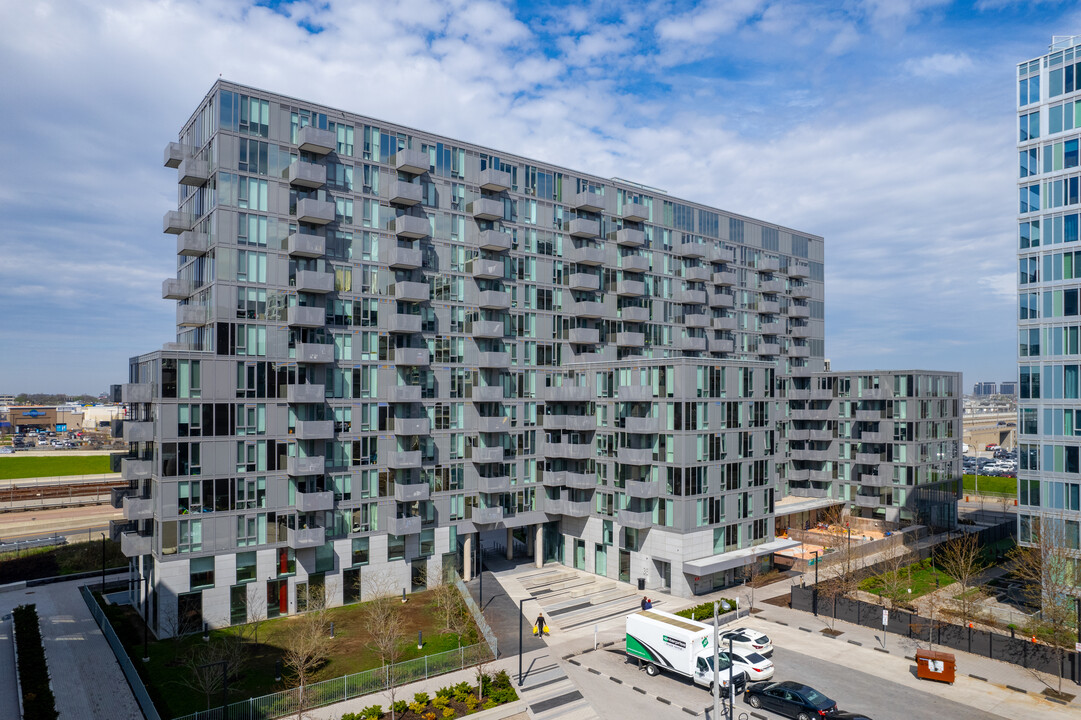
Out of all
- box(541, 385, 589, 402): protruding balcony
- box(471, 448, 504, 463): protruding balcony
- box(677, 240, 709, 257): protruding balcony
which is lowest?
box(471, 448, 504, 463): protruding balcony

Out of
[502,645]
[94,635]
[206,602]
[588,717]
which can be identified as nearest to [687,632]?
[588,717]

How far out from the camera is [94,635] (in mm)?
50500

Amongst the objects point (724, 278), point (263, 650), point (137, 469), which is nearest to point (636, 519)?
point (263, 650)

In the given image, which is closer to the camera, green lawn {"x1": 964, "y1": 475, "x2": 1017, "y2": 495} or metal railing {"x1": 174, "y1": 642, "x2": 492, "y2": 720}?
metal railing {"x1": 174, "y1": 642, "x2": 492, "y2": 720}

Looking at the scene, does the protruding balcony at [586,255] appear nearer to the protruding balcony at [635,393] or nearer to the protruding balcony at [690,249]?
the protruding balcony at [690,249]

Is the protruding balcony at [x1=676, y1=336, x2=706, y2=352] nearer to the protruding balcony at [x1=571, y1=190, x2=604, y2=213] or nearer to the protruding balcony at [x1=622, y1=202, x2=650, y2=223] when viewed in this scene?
the protruding balcony at [x1=622, y1=202, x2=650, y2=223]

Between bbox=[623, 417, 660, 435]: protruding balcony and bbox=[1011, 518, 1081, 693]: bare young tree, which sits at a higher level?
bbox=[623, 417, 660, 435]: protruding balcony

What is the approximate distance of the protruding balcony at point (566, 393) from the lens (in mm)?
66938

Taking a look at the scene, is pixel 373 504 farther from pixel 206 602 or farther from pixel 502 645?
pixel 502 645

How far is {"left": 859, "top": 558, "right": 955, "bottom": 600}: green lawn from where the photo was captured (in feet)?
194

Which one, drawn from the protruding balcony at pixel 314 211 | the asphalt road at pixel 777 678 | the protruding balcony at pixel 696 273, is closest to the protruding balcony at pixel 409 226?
the protruding balcony at pixel 314 211

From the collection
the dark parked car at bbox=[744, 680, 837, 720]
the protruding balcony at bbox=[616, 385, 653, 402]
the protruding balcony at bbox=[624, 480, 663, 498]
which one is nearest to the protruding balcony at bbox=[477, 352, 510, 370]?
the protruding balcony at bbox=[616, 385, 653, 402]

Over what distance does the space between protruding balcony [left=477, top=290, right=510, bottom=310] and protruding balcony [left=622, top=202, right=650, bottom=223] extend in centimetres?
2087

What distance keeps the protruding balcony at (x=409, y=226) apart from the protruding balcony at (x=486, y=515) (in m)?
27.0
